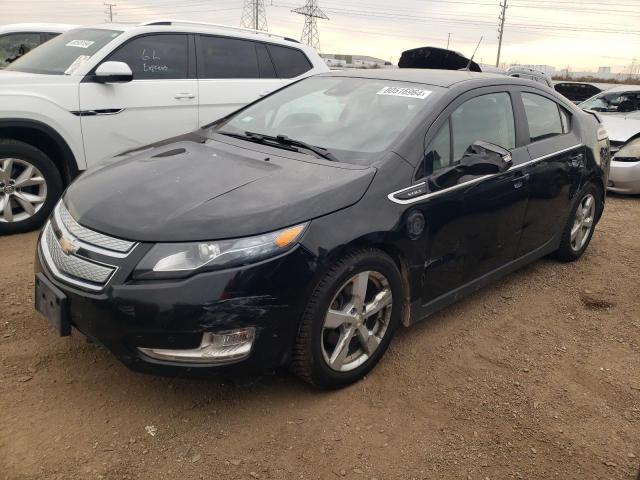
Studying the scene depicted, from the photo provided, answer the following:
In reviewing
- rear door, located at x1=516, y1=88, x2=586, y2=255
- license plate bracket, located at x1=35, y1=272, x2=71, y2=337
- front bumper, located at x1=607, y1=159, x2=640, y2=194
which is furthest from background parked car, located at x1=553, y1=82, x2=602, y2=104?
license plate bracket, located at x1=35, y1=272, x2=71, y2=337

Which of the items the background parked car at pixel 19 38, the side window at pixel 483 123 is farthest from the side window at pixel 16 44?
the side window at pixel 483 123

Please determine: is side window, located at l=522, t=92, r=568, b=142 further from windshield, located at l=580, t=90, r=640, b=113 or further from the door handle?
windshield, located at l=580, t=90, r=640, b=113

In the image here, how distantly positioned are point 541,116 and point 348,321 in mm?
2441

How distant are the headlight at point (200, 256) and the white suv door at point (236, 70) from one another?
375 centimetres

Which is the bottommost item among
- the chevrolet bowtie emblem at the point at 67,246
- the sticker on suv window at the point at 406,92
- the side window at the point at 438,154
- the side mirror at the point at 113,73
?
the chevrolet bowtie emblem at the point at 67,246

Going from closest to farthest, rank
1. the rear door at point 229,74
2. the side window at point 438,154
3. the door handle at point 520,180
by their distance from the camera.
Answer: the side window at point 438,154 < the door handle at point 520,180 < the rear door at point 229,74

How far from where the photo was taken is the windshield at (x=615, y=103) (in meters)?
10.1

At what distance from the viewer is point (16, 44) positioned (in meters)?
7.84

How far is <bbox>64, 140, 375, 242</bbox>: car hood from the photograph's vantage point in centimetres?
236

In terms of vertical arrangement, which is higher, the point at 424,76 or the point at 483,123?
the point at 424,76

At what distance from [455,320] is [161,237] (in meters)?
2.18

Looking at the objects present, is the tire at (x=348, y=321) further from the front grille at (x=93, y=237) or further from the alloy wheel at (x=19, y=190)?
the alloy wheel at (x=19, y=190)

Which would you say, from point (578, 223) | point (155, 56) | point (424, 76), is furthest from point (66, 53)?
point (578, 223)

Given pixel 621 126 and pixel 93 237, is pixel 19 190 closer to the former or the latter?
pixel 93 237
